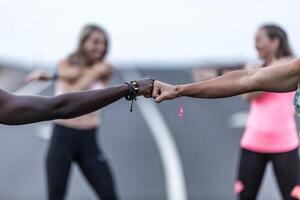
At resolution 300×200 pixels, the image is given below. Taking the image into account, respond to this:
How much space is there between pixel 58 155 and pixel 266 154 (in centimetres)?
170

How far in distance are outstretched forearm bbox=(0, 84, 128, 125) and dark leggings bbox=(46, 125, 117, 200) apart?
94.6 inches

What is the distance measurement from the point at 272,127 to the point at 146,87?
2.09m

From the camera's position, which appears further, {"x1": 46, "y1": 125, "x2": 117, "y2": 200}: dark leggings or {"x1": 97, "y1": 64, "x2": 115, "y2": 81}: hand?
{"x1": 97, "y1": 64, "x2": 115, "y2": 81}: hand

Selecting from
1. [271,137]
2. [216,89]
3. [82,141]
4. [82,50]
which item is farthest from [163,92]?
[82,50]

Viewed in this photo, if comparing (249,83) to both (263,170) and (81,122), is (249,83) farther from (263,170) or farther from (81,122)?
(81,122)

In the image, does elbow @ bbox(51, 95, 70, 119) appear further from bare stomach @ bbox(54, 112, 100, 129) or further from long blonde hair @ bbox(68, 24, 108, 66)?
long blonde hair @ bbox(68, 24, 108, 66)

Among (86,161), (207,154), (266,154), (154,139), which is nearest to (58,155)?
(86,161)

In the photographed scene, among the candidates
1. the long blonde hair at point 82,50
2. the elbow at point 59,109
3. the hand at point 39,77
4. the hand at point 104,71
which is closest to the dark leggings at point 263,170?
the hand at point 104,71

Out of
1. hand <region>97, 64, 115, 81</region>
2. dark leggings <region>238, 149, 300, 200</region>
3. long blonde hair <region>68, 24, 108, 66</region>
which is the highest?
long blonde hair <region>68, 24, 108, 66</region>

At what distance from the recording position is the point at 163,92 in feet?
17.9

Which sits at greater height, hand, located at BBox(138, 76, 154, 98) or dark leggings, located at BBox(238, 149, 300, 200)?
hand, located at BBox(138, 76, 154, 98)

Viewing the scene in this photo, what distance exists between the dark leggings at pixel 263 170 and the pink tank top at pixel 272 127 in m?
0.05

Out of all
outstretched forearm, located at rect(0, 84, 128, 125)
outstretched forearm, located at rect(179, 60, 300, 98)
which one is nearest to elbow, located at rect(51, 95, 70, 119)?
outstretched forearm, located at rect(0, 84, 128, 125)

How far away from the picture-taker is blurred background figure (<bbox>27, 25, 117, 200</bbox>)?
25.1ft
